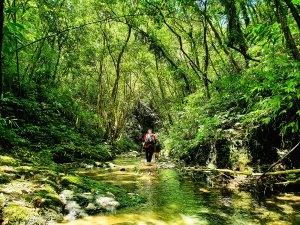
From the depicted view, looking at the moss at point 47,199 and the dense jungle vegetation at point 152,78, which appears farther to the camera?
the dense jungle vegetation at point 152,78

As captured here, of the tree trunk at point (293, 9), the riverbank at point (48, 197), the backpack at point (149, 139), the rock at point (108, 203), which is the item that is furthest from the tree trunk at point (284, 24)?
the backpack at point (149, 139)

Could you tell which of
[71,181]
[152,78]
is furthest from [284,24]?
[152,78]

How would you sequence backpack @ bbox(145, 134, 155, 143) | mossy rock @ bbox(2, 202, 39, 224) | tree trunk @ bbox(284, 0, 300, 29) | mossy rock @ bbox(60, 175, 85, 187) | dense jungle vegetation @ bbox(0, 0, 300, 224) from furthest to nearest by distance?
backpack @ bbox(145, 134, 155, 143)
mossy rock @ bbox(60, 175, 85, 187)
dense jungle vegetation @ bbox(0, 0, 300, 224)
tree trunk @ bbox(284, 0, 300, 29)
mossy rock @ bbox(2, 202, 39, 224)

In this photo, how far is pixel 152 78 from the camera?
26625 millimetres

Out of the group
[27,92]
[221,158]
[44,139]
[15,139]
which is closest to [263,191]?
[221,158]

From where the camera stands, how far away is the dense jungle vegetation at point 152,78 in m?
5.87

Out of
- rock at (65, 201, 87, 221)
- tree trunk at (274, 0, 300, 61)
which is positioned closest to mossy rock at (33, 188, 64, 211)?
rock at (65, 201, 87, 221)

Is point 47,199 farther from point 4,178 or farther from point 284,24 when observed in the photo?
point 284,24

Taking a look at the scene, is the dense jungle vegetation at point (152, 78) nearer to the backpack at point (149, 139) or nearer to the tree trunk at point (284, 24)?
the tree trunk at point (284, 24)

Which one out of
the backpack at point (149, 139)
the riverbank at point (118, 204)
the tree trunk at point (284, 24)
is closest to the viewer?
the riverbank at point (118, 204)

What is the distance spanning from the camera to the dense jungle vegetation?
19.2ft

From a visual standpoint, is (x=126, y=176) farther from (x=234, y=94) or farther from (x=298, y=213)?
(x=298, y=213)

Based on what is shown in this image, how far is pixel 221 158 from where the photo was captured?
9.01m

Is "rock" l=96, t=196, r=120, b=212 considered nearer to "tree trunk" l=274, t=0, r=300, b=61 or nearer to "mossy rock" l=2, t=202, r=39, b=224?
"mossy rock" l=2, t=202, r=39, b=224
